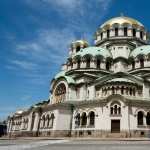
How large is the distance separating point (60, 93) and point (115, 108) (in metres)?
15.1

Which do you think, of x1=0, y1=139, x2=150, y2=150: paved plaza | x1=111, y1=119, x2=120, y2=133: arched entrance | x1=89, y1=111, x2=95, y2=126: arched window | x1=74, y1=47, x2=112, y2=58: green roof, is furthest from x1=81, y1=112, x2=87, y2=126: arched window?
x1=0, y1=139, x2=150, y2=150: paved plaza

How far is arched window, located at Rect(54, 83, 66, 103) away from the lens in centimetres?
4871

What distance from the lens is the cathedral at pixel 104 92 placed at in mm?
37531

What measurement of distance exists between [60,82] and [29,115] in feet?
31.0

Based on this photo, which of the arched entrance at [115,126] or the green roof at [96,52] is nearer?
the arched entrance at [115,126]

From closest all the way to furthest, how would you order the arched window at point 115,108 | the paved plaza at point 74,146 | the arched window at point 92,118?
the paved plaza at point 74,146 → the arched window at point 115,108 → the arched window at point 92,118

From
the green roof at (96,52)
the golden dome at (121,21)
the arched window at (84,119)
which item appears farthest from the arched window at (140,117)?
the golden dome at (121,21)

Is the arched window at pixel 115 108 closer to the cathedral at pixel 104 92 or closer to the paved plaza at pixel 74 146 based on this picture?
the cathedral at pixel 104 92

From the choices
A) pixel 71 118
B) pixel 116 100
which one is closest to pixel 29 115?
pixel 71 118

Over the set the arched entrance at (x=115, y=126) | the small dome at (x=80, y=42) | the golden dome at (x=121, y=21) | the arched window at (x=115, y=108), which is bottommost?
the arched entrance at (x=115, y=126)

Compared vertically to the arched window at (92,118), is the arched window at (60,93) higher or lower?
higher

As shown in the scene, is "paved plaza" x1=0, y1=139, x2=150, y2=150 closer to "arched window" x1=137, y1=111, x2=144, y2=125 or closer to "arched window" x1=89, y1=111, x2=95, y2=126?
"arched window" x1=137, y1=111, x2=144, y2=125

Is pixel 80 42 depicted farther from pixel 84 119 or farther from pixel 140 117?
pixel 140 117

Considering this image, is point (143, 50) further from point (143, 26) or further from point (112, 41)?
point (143, 26)
